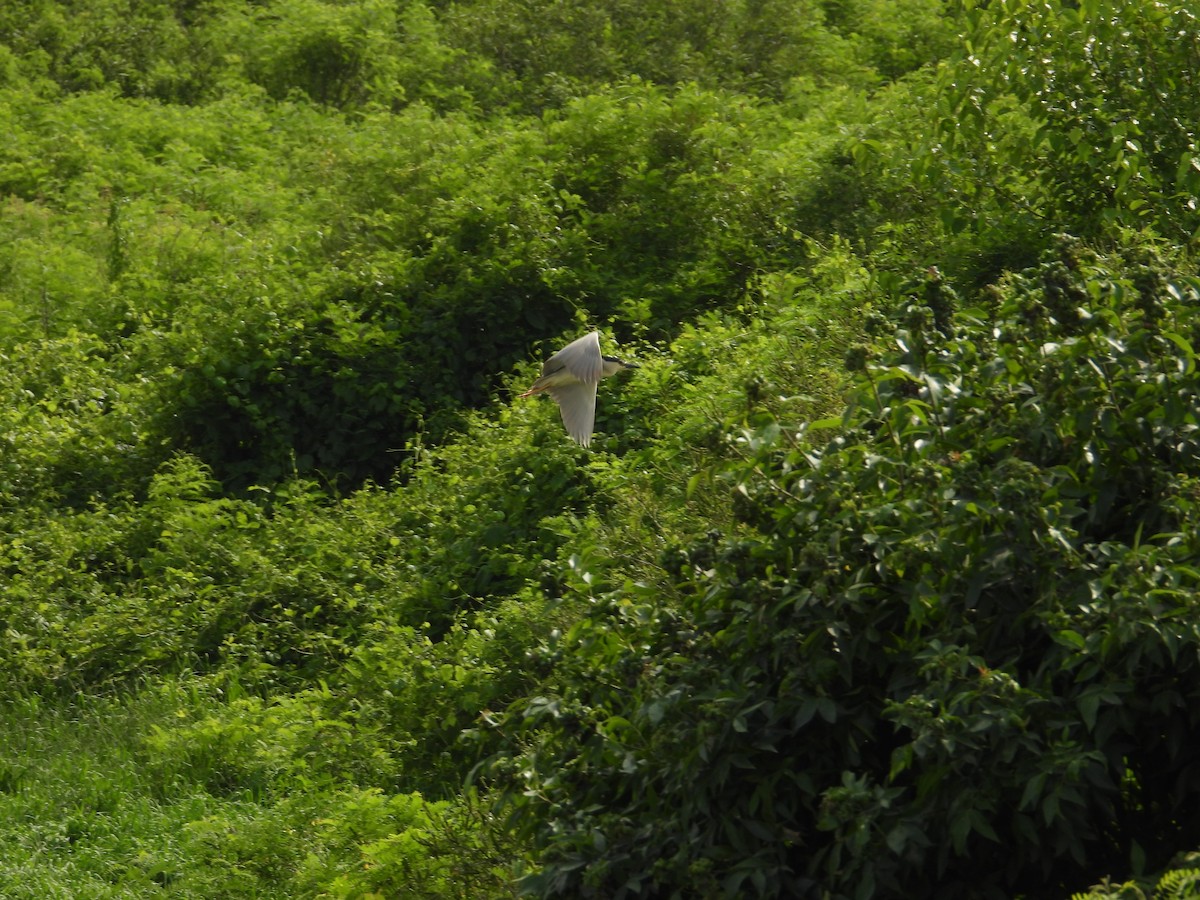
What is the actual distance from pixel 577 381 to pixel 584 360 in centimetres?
18

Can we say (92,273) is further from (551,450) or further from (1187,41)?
(1187,41)

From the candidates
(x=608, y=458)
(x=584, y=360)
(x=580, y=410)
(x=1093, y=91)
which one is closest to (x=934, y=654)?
(x=1093, y=91)

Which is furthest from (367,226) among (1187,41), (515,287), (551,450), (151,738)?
(1187,41)

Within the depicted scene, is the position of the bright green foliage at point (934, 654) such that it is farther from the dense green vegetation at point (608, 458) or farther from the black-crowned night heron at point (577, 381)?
the black-crowned night heron at point (577, 381)

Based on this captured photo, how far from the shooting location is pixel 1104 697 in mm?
3281

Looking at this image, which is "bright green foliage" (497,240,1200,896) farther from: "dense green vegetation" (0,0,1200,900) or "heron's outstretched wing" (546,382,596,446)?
"heron's outstretched wing" (546,382,596,446)

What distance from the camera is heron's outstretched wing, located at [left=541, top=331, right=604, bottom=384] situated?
705cm

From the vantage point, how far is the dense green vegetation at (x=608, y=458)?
3.57 metres

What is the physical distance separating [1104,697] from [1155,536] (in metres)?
0.42

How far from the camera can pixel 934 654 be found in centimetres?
346

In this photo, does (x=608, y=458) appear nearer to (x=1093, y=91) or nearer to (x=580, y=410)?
(x=580, y=410)

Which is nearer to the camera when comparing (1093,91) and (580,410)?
(1093,91)

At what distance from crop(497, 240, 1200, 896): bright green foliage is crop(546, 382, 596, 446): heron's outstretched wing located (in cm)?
316

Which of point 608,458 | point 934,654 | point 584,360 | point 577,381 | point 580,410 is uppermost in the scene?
point 934,654
